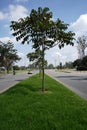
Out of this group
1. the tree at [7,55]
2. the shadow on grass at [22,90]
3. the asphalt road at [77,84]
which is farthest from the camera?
the tree at [7,55]

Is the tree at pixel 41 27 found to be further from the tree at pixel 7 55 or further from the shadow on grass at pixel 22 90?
the tree at pixel 7 55

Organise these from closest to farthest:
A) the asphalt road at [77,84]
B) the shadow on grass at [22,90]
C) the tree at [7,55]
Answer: the shadow on grass at [22,90] → the asphalt road at [77,84] → the tree at [7,55]

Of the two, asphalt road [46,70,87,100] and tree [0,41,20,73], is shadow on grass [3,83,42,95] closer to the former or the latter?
asphalt road [46,70,87,100]

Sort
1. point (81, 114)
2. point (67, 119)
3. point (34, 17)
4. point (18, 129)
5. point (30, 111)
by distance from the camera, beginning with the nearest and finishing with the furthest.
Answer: point (18, 129)
point (67, 119)
point (81, 114)
point (30, 111)
point (34, 17)

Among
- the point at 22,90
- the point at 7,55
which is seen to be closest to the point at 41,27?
the point at 22,90

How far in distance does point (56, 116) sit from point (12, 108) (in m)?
2.27

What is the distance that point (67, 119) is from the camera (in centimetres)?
837

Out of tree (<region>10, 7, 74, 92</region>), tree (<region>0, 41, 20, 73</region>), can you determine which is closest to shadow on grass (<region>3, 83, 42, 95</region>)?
tree (<region>10, 7, 74, 92</region>)

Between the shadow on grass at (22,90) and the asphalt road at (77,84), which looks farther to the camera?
the asphalt road at (77,84)

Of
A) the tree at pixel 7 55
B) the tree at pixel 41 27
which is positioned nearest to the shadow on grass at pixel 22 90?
the tree at pixel 41 27

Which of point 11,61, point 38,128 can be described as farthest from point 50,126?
point 11,61

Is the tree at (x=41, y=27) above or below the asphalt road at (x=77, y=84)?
above

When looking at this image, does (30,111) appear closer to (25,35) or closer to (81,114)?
(81,114)

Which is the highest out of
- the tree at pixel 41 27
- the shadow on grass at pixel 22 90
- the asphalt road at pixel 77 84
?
the tree at pixel 41 27
